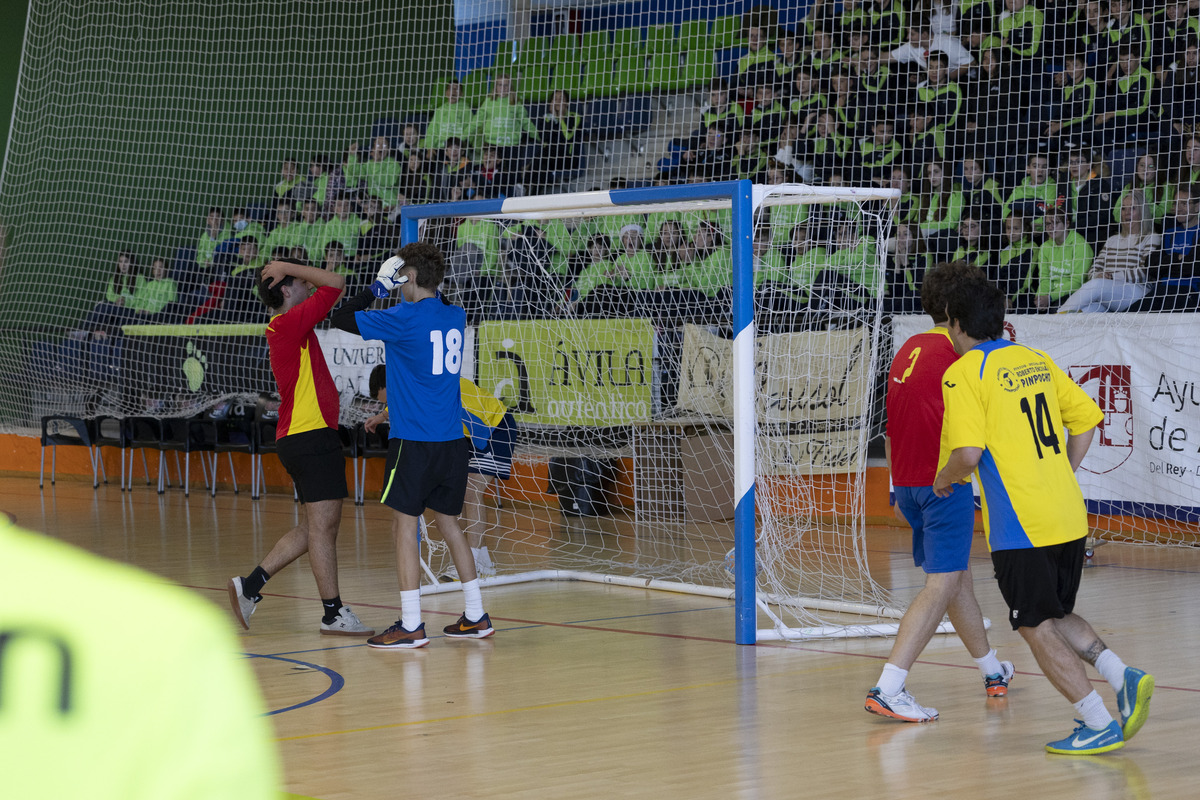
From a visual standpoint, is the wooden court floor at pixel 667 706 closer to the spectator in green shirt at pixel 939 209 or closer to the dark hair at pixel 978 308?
the dark hair at pixel 978 308

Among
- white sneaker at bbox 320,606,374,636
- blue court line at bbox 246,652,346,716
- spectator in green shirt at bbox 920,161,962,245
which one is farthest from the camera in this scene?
spectator in green shirt at bbox 920,161,962,245

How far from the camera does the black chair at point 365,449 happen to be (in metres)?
13.4

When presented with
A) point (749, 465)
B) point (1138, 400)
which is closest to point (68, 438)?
point (749, 465)

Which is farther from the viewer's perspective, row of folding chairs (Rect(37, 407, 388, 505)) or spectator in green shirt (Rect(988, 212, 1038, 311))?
row of folding chairs (Rect(37, 407, 388, 505))

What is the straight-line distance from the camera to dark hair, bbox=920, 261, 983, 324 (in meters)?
4.84

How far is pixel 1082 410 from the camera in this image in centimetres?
466

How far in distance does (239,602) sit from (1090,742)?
4.21 metres

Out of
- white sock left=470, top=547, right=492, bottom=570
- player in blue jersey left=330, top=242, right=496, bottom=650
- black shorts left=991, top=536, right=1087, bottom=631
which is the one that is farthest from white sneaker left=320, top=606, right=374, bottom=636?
black shorts left=991, top=536, right=1087, bottom=631

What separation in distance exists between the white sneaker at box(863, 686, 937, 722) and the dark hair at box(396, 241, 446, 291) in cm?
292

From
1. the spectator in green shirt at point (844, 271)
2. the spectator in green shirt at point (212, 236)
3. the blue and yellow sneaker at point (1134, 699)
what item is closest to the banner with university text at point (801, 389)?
the spectator in green shirt at point (844, 271)

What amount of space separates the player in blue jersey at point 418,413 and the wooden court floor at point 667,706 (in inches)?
15.3

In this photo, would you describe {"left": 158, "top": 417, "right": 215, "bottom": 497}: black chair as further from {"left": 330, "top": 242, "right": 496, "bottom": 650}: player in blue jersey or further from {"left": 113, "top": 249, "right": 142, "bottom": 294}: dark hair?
{"left": 330, "top": 242, "right": 496, "bottom": 650}: player in blue jersey

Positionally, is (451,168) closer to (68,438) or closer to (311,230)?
(311,230)

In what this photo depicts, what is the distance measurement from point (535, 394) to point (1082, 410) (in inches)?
268
